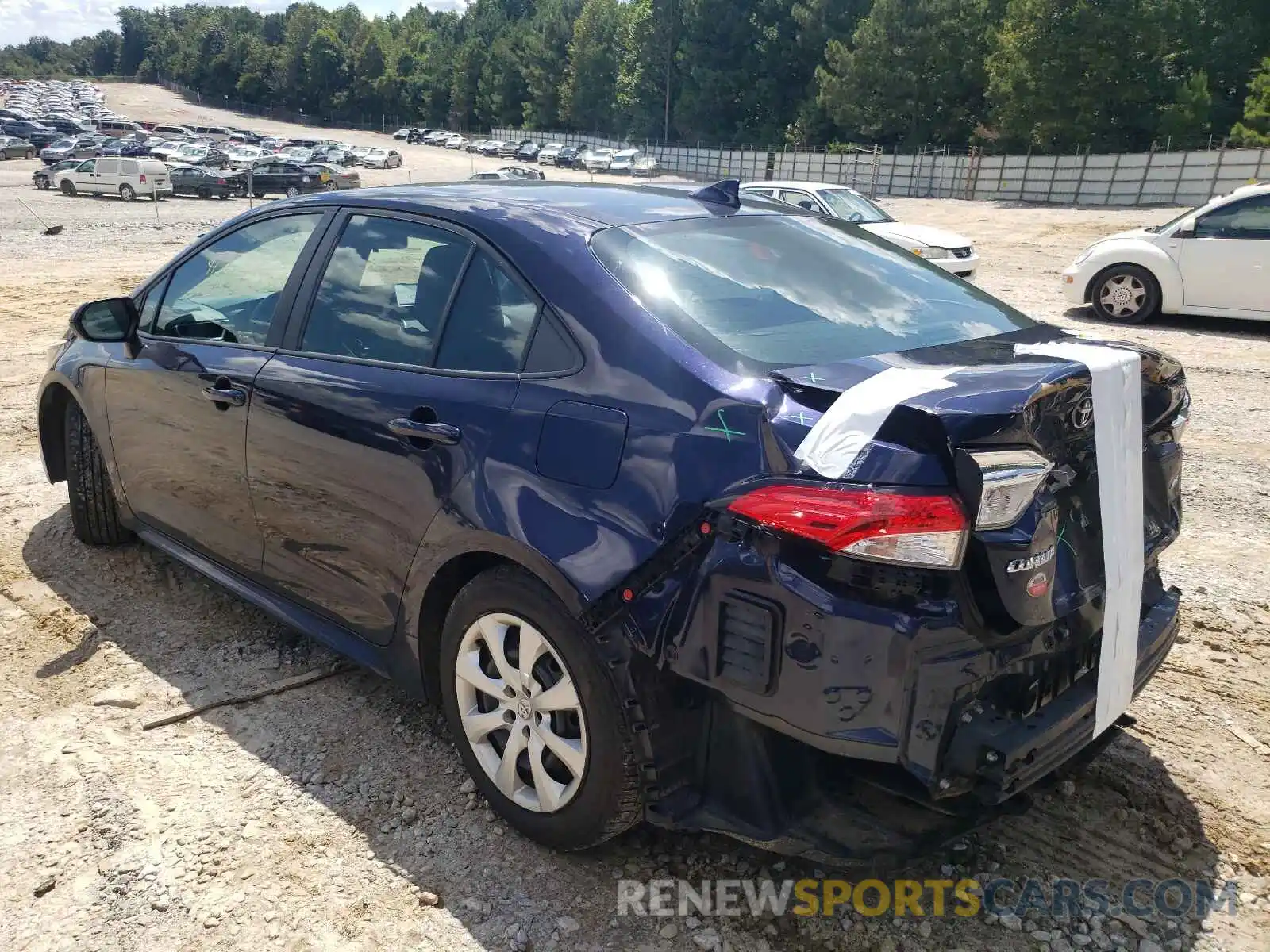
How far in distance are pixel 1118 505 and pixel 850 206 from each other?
12.9 meters

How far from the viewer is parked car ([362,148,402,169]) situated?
6169 cm

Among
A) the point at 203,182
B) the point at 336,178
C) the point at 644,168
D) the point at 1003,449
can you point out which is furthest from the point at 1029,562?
the point at 644,168

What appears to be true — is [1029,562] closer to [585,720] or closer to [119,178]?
[585,720]

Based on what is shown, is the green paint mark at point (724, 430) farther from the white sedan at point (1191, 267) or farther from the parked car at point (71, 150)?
the parked car at point (71, 150)

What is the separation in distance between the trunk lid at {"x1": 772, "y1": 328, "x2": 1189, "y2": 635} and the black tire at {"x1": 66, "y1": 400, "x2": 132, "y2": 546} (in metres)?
3.74

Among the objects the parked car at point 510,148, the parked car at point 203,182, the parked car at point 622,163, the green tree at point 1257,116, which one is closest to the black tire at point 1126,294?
the parked car at point 203,182

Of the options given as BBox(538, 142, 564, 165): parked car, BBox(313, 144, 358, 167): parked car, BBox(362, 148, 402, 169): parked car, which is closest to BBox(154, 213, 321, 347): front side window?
BBox(313, 144, 358, 167): parked car

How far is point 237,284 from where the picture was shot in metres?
3.84

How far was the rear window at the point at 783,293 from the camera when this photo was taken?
247 cm

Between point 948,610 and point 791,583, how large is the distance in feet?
1.07

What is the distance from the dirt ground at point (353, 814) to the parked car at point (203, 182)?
3530cm

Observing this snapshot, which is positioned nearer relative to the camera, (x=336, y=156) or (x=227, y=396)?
(x=227, y=396)

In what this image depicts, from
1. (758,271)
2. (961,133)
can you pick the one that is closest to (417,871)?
(758,271)

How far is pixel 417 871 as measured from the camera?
2.66 metres
